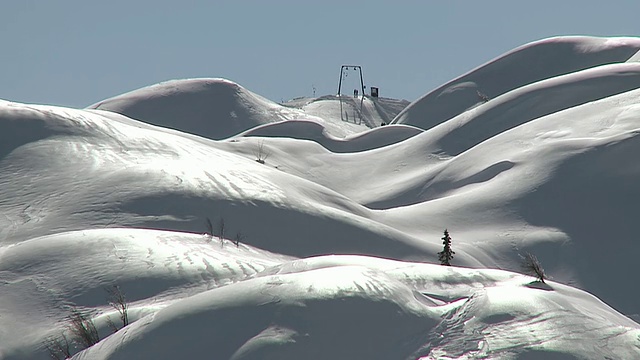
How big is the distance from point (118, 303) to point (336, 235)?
7.51 metres

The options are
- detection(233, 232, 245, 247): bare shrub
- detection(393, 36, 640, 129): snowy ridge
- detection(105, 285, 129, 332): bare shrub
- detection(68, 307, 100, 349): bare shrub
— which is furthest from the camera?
detection(393, 36, 640, 129): snowy ridge

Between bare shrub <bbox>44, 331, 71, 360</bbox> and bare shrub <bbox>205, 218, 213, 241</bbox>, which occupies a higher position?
bare shrub <bbox>205, 218, 213, 241</bbox>

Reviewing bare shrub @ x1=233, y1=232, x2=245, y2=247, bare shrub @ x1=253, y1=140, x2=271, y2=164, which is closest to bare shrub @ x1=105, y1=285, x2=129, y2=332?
bare shrub @ x1=233, y1=232, x2=245, y2=247

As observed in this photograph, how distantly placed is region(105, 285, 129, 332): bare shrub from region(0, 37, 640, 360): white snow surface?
113mm

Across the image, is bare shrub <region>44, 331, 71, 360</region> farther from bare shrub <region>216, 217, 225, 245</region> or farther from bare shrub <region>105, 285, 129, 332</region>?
bare shrub <region>216, 217, 225, 245</region>

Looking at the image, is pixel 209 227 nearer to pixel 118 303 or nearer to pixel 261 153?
pixel 118 303

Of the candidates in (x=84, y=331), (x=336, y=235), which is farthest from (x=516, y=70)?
(x=84, y=331)

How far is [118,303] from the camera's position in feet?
37.0

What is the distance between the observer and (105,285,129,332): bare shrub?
1050 centimetres

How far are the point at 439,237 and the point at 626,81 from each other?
13.4m

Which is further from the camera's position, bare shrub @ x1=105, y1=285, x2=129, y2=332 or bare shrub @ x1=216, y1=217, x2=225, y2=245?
bare shrub @ x1=216, y1=217, x2=225, y2=245

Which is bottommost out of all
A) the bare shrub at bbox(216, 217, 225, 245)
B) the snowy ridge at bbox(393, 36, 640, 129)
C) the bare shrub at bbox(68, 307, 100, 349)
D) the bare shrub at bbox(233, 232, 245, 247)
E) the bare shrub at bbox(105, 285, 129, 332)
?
Answer: the bare shrub at bbox(68, 307, 100, 349)

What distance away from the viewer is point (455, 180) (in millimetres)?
25438

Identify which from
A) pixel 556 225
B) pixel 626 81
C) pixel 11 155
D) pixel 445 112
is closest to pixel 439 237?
pixel 556 225
